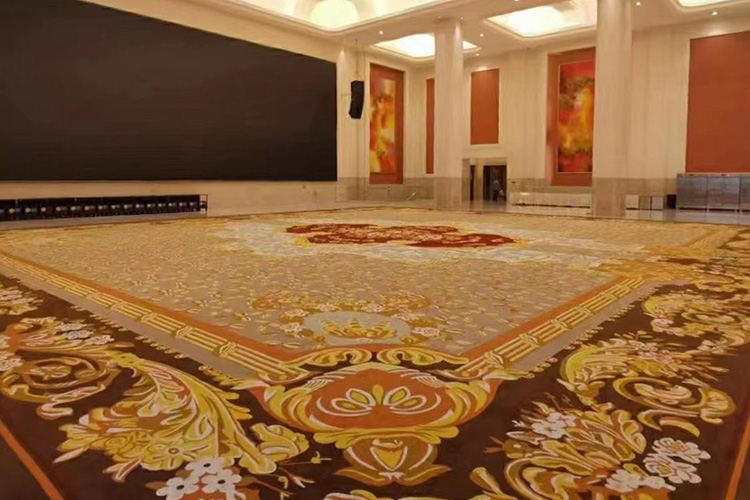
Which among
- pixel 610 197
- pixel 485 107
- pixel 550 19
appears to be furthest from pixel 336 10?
pixel 610 197

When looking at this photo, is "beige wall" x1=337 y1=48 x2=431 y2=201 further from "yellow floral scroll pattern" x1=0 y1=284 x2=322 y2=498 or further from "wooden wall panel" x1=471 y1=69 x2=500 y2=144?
"yellow floral scroll pattern" x1=0 y1=284 x2=322 y2=498

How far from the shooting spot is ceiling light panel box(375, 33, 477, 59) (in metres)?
21.6

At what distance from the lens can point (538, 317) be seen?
11.0 feet

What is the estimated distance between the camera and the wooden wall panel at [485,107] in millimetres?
21375

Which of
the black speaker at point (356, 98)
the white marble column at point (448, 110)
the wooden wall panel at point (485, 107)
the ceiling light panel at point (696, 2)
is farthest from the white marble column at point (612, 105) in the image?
the wooden wall panel at point (485, 107)

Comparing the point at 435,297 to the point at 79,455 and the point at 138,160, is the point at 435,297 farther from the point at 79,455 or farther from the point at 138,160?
the point at 138,160

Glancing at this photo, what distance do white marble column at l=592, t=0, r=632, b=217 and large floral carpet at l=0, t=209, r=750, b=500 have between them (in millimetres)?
9125

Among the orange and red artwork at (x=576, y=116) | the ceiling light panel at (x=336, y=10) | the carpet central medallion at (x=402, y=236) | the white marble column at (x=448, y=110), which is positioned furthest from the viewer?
the orange and red artwork at (x=576, y=116)

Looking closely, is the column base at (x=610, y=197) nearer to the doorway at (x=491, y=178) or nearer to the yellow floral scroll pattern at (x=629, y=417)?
the doorway at (x=491, y=178)

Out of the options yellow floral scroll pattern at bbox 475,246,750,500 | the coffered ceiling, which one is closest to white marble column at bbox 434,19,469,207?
the coffered ceiling

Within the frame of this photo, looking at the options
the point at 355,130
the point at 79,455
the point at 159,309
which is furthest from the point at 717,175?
the point at 79,455

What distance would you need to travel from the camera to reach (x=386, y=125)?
22797 millimetres

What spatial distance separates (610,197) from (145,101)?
475 inches

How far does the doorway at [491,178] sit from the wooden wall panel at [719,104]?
21.4 ft
